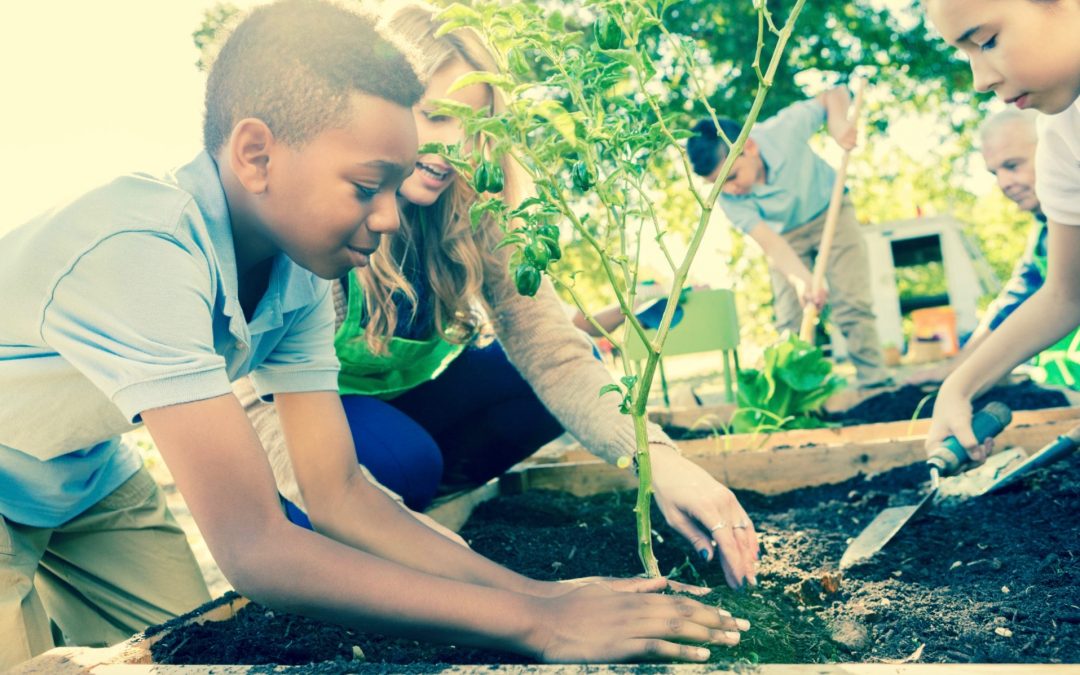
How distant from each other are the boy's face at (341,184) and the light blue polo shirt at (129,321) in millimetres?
111

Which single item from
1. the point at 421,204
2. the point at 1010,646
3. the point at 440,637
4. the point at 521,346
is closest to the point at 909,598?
the point at 1010,646

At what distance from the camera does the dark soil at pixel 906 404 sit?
3.73m

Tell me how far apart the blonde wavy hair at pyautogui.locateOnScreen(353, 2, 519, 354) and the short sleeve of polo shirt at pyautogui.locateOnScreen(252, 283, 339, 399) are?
0.45 m

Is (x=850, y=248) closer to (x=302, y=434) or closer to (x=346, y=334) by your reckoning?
(x=346, y=334)

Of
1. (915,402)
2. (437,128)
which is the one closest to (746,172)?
(915,402)

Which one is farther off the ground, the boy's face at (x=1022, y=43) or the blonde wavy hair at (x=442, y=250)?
the boy's face at (x=1022, y=43)

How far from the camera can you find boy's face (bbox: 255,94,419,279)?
1.38 metres

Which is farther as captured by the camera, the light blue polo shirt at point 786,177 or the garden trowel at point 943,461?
the light blue polo shirt at point 786,177

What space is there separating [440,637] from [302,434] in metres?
0.59

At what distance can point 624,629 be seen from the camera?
1.23 metres

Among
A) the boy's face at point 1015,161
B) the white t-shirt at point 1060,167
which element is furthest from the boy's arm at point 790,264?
Answer: the white t-shirt at point 1060,167

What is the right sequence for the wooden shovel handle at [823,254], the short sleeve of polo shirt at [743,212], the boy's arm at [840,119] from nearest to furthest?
1. the wooden shovel handle at [823,254]
2. the boy's arm at [840,119]
3. the short sleeve of polo shirt at [743,212]

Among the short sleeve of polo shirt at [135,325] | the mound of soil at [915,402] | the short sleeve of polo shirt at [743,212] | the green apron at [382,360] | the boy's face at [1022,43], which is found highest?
the boy's face at [1022,43]

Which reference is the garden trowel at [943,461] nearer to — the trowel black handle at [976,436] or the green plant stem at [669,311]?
the trowel black handle at [976,436]
